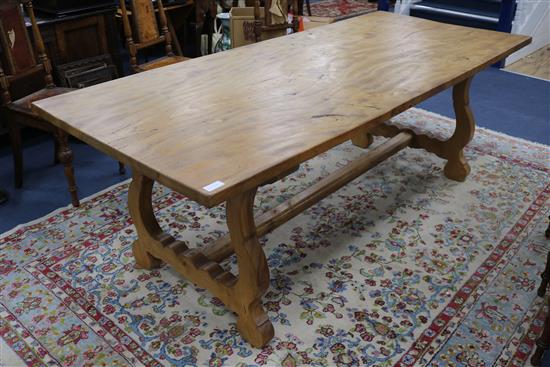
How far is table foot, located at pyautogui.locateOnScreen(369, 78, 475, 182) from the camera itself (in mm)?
2705

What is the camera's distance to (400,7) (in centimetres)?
545

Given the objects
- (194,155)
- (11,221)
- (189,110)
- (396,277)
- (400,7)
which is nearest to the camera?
(194,155)

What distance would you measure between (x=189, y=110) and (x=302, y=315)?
2.79 ft

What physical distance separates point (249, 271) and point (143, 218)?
0.56 meters

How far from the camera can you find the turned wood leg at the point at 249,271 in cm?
163

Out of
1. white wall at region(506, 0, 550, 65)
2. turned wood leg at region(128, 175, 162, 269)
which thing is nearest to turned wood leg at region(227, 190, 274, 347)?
turned wood leg at region(128, 175, 162, 269)

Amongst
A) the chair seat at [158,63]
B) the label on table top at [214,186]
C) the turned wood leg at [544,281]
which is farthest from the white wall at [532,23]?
the label on table top at [214,186]

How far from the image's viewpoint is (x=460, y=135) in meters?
2.74

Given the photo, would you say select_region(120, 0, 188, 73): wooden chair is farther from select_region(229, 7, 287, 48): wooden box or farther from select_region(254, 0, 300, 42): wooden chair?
select_region(229, 7, 287, 48): wooden box

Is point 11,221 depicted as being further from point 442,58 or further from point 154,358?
point 442,58

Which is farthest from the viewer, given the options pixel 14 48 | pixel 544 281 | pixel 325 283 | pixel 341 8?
pixel 341 8

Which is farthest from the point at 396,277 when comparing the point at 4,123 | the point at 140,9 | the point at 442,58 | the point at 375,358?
the point at 4,123

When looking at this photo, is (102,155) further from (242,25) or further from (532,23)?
(532,23)

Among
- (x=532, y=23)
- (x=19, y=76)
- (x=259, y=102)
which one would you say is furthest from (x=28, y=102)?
(x=532, y=23)
